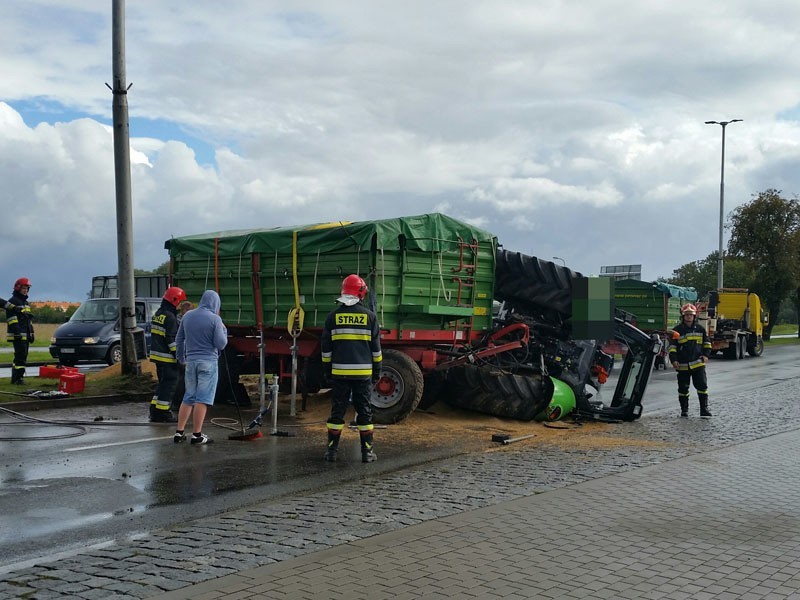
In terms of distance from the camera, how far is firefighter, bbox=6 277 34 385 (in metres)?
15.0

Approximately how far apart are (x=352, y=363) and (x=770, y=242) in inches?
1732

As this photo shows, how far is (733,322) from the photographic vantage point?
33.0 metres

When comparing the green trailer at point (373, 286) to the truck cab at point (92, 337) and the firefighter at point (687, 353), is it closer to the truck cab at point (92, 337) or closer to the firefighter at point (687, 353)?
the firefighter at point (687, 353)

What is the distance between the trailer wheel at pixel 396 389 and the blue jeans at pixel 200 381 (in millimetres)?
2420

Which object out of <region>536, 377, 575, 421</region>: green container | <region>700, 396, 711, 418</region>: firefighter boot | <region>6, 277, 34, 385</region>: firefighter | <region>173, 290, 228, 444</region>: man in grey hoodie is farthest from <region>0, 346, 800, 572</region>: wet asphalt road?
<region>700, 396, 711, 418</region>: firefighter boot

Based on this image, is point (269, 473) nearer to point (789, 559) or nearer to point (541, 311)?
point (789, 559)

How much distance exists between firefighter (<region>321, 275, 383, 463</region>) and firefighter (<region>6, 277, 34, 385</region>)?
8.00 meters

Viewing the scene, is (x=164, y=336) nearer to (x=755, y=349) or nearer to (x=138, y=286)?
(x=138, y=286)

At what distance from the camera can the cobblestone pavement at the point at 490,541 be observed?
4.97m

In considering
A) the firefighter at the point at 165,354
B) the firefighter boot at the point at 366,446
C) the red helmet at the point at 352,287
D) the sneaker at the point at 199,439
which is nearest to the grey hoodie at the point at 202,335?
the sneaker at the point at 199,439

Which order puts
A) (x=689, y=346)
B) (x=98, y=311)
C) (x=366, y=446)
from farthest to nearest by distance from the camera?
1. (x=98, y=311)
2. (x=689, y=346)
3. (x=366, y=446)

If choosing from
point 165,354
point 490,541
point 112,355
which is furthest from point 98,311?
point 490,541

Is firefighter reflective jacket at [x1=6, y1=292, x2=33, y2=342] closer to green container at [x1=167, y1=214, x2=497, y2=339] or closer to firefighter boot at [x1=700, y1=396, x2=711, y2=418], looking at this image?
green container at [x1=167, y1=214, x2=497, y2=339]

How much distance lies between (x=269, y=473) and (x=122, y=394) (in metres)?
6.16
